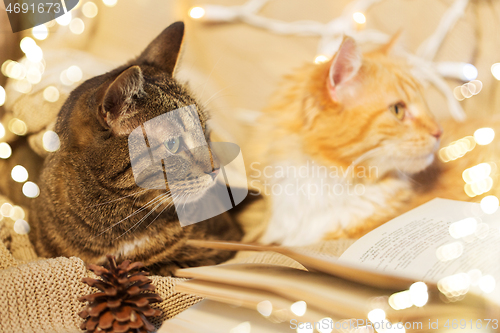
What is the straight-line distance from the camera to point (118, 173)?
21.5 inches

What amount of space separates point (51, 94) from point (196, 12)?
37cm

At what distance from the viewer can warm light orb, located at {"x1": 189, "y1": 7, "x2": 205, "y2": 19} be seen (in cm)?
70

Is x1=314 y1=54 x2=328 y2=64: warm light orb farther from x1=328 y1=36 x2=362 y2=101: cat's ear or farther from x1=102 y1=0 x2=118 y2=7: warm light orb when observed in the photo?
x1=102 y1=0 x2=118 y2=7: warm light orb

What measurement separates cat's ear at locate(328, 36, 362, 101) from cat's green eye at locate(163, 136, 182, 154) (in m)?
0.39

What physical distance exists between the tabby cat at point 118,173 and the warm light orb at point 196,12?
81mm

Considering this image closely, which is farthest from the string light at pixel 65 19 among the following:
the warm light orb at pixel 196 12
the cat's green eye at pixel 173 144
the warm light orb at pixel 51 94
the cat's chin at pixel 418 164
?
the cat's chin at pixel 418 164

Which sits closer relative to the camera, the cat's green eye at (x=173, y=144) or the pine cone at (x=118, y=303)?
the pine cone at (x=118, y=303)

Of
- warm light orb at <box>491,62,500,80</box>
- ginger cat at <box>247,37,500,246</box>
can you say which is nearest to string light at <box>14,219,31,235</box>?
→ ginger cat at <box>247,37,500,246</box>

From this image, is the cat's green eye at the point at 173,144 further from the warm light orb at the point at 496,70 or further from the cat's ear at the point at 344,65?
the warm light orb at the point at 496,70

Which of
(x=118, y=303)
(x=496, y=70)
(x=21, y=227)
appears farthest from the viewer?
(x=496, y=70)

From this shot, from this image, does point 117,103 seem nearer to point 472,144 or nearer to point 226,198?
point 226,198

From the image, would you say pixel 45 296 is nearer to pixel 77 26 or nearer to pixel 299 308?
pixel 299 308

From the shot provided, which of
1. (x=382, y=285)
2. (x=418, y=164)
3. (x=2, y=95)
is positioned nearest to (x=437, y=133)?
(x=418, y=164)

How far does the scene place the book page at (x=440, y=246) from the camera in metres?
0.46
